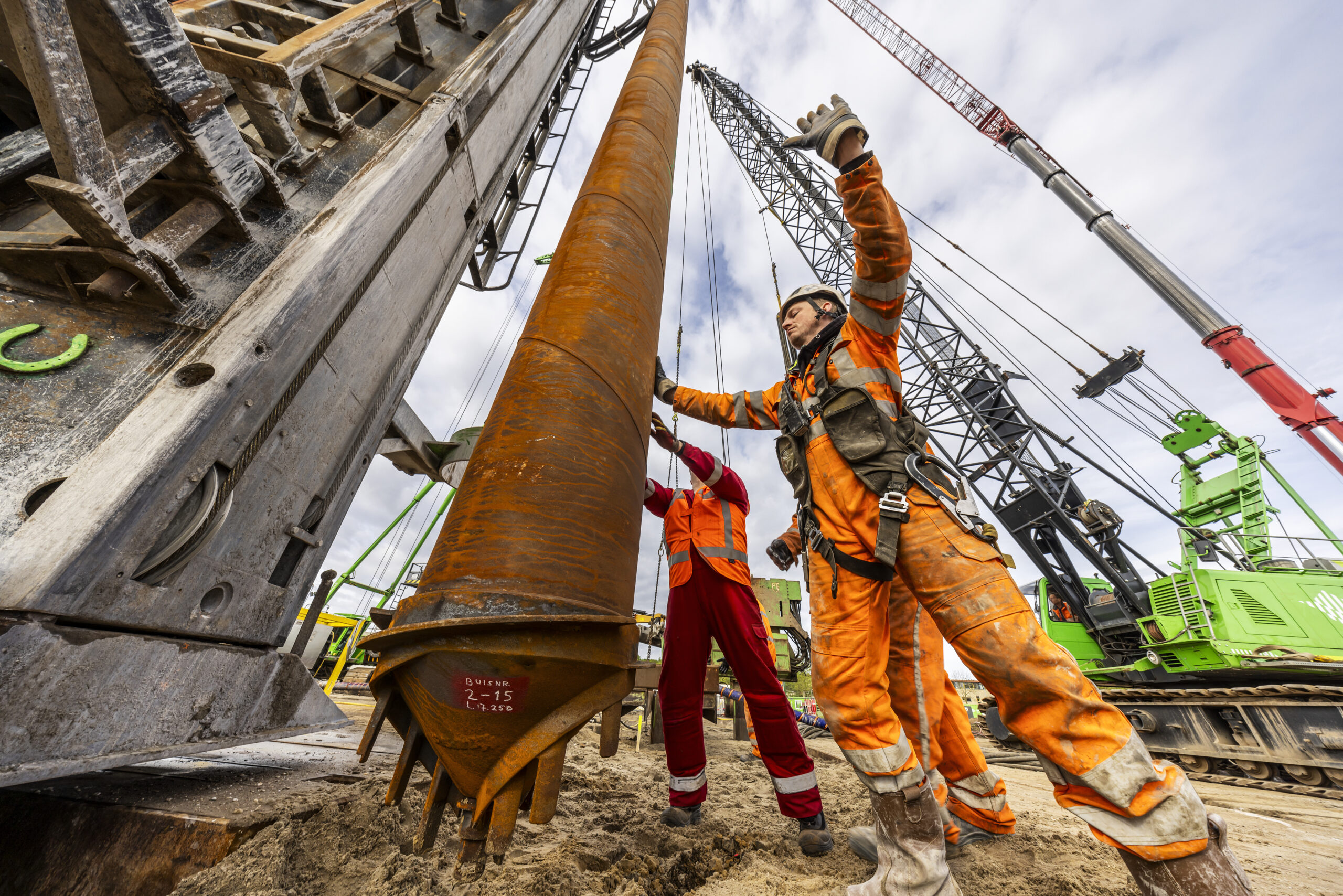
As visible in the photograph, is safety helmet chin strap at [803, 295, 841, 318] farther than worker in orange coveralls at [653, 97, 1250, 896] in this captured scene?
Yes

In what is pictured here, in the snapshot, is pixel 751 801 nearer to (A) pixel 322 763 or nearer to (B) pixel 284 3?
(A) pixel 322 763

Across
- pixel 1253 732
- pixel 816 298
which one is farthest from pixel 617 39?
pixel 1253 732

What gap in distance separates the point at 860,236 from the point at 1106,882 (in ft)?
7.71

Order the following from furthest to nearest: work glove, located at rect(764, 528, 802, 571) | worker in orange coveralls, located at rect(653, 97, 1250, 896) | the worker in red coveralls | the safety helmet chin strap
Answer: work glove, located at rect(764, 528, 802, 571), the safety helmet chin strap, the worker in red coveralls, worker in orange coveralls, located at rect(653, 97, 1250, 896)

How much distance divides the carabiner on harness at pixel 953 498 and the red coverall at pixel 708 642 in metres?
A: 1.22

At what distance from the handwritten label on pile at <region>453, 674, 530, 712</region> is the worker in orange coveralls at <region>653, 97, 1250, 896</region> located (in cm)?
106

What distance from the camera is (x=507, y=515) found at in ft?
4.25

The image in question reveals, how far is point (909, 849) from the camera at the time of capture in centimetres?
152

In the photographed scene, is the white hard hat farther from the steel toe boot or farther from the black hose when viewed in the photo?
the black hose

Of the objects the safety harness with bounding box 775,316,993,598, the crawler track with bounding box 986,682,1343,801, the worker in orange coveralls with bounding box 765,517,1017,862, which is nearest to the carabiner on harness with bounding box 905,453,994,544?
the safety harness with bounding box 775,316,993,598

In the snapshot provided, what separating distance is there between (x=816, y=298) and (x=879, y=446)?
1080 mm

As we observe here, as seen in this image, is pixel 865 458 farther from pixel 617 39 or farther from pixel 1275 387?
pixel 1275 387

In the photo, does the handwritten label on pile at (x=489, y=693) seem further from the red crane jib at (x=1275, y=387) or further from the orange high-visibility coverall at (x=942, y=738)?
the red crane jib at (x=1275, y=387)

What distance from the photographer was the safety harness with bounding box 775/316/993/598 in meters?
1.75
